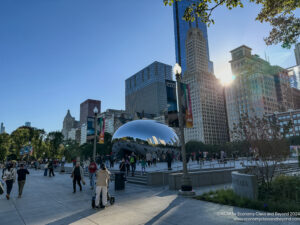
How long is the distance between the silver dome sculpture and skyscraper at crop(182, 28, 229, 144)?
122m

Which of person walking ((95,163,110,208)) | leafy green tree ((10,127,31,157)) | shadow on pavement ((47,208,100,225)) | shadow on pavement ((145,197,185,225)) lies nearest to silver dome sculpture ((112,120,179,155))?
shadow on pavement ((145,197,185,225))

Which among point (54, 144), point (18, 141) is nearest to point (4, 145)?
point (18, 141)

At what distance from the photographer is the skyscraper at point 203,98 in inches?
6041

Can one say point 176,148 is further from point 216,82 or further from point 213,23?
point 216,82

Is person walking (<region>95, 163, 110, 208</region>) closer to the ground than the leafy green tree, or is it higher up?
closer to the ground

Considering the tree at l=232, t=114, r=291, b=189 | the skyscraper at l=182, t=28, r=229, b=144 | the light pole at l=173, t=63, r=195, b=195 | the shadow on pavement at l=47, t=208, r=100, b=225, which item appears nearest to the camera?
the shadow on pavement at l=47, t=208, r=100, b=225

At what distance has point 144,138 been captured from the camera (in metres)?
30.4

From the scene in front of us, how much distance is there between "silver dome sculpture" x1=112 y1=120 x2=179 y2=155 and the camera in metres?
30.7

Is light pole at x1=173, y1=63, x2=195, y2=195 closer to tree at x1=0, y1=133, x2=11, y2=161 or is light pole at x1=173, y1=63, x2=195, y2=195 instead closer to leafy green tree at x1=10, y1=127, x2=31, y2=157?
tree at x1=0, y1=133, x2=11, y2=161

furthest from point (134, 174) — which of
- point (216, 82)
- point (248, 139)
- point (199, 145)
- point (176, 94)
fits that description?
point (216, 82)

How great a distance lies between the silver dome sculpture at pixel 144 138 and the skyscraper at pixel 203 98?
402 ft

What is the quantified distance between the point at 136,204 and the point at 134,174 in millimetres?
10131

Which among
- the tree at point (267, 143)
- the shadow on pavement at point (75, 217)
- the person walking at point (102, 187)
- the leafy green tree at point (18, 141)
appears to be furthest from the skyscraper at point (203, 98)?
the shadow on pavement at point (75, 217)

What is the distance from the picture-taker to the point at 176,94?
12.8 meters
